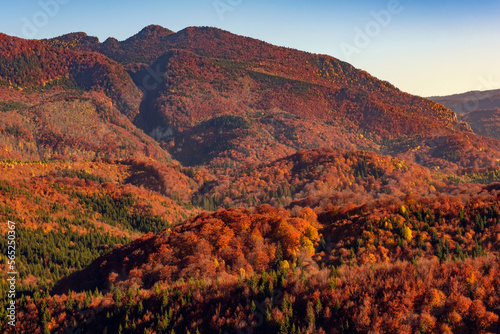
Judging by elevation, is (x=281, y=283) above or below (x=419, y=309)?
above

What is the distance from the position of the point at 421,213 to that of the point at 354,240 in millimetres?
20219

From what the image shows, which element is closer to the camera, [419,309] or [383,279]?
[419,309]

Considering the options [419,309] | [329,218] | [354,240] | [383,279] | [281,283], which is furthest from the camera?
[329,218]

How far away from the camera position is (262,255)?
103 meters

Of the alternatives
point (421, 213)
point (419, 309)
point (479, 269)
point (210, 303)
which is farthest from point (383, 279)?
point (421, 213)

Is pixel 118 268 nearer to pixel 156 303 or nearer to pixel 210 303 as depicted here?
pixel 156 303

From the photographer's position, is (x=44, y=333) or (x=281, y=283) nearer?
(x=281, y=283)

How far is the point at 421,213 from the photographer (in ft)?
364

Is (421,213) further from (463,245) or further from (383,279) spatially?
(383,279)

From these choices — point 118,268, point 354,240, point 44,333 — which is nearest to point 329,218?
point 354,240

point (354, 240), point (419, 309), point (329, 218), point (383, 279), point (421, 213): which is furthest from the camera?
point (329, 218)

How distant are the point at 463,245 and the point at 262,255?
4368cm

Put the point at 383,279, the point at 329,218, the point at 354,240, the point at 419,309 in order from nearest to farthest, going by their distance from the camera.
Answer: the point at 419,309
the point at 383,279
the point at 354,240
the point at 329,218

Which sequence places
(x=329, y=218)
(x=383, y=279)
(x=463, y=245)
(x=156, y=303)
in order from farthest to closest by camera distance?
1. (x=329, y=218)
2. (x=463, y=245)
3. (x=156, y=303)
4. (x=383, y=279)
